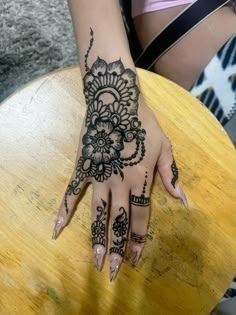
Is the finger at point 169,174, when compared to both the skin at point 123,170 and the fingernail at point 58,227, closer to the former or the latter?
the skin at point 123,170

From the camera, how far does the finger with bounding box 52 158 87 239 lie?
710 mm

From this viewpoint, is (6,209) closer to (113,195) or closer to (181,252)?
(113,195)

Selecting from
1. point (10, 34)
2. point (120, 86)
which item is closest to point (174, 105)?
point (120, 86)

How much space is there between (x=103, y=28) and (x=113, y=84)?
0.28 feet

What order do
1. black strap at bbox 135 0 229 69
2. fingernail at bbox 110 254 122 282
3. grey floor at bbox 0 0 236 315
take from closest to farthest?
fingernail at bbox 110 254 122 282, black strap at bbox 135 0 229 69, grey floor at bbox 0 0 236 315

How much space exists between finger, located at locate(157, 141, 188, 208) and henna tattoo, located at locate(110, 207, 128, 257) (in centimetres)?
8

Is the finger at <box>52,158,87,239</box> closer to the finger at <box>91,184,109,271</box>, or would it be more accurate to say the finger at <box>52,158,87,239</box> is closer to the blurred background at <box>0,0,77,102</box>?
the finger at <box>91,184,109,271</box>

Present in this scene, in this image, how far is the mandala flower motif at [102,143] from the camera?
71cm

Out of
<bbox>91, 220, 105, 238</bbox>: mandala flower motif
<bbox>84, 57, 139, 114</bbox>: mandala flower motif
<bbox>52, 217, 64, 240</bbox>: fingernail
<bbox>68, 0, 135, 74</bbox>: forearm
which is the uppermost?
<bbox>68, 0, 135, 74</bbox>: forearm

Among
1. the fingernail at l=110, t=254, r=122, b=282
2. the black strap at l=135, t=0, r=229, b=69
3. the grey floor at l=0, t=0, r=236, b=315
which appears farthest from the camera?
the grey floor at l=0, t=0, r=236, b=315

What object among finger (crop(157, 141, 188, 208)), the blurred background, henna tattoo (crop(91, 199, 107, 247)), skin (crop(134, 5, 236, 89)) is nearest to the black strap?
skin (crop(134, 5, 236, 89))

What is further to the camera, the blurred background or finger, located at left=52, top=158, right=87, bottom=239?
the blurred background

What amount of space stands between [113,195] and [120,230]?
0.17ft

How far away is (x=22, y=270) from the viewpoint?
2.30 ft
